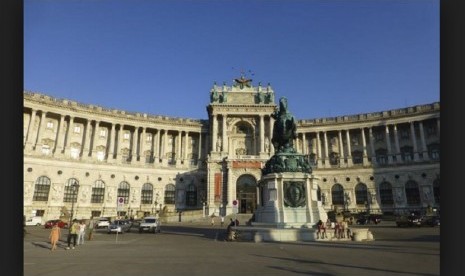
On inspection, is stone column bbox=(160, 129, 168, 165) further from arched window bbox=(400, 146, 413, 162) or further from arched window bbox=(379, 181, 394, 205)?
arched window bbox=(400, 146, 413, 162)

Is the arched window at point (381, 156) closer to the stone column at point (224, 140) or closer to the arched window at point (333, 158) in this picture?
the arched window at point (333, 158)

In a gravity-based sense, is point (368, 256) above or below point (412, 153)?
below

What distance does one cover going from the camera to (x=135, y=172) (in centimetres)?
6675

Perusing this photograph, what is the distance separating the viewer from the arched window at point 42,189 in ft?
185

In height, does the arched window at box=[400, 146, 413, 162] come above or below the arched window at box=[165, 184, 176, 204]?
above

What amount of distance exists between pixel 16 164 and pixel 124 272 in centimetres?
492

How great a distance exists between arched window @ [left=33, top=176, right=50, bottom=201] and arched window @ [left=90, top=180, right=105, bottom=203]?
7.66 meters

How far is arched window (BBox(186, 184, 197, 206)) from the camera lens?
227 ft

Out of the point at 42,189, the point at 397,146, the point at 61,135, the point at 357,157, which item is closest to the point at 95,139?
the point at 61,135

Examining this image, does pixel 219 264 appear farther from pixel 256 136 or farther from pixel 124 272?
pixel 256 136

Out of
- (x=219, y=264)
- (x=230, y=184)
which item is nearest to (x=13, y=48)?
(x=219, y=264)

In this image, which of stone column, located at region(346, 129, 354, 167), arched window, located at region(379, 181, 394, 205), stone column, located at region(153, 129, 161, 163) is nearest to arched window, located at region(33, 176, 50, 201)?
stone column, located at region(153, 129, 161, 163)

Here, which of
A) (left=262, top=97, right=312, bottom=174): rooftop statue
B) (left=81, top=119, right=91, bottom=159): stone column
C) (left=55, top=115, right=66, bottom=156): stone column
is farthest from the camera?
(left=81, top=119, right=91, bottom=159): stone column

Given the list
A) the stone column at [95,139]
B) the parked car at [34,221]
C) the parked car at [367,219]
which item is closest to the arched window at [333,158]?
the parked car at [367,219]
